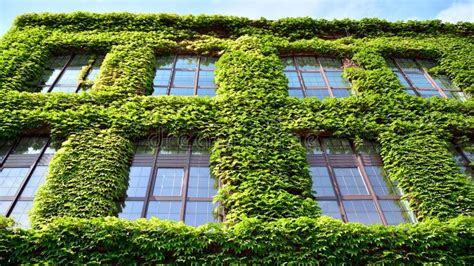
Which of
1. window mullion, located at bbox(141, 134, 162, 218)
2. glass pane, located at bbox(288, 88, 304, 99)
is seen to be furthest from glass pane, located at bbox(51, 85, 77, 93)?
glass pane, located at bbox(288, 88, 304, 99)

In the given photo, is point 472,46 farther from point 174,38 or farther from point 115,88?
point 115,88

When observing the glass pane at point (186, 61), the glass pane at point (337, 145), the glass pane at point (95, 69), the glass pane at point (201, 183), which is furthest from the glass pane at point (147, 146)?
the glass pane at point (337, 145)

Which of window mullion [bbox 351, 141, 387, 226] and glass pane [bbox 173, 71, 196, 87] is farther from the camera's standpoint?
glass pane [bbox 173, 71, 196, 87]

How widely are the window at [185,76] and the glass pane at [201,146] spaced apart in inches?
87.4

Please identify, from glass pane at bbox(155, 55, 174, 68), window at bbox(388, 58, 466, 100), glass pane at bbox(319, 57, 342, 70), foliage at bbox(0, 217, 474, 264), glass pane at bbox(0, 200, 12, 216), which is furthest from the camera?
glass pane at bbox(319, 57, 342, 70)

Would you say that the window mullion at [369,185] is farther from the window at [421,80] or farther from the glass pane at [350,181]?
the window at [421,80]

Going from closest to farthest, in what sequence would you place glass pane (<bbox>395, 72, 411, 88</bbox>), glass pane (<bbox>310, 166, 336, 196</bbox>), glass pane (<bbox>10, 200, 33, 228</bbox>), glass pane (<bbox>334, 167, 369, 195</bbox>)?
glass pane (<bbox>10, 200, 33, 228</bbox>) → glass pane (<bbox>310, 166, 336, 196</bbox>) → glass pane (<bbox>334, 167, 369, 195</bbox>) → glass pane (<bbox>395, 72, 411, 88</bbox>)

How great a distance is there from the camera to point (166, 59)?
1302 centimetres

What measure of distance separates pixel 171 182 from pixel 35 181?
122 inches

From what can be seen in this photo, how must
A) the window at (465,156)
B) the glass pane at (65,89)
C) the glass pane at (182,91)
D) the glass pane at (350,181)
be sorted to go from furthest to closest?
the glass pane at (182,91)
the glass pane at (65,89)
the window at (465,156)
the glass pane at (350,181)

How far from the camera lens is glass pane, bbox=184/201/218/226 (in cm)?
833

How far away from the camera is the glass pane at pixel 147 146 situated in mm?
9738

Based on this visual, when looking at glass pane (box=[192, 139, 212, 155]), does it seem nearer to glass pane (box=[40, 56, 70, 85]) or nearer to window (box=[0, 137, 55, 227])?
window (box=[0, 137, 55, 227])

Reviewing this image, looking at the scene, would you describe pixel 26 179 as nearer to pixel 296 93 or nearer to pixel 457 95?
pixel 296 93
